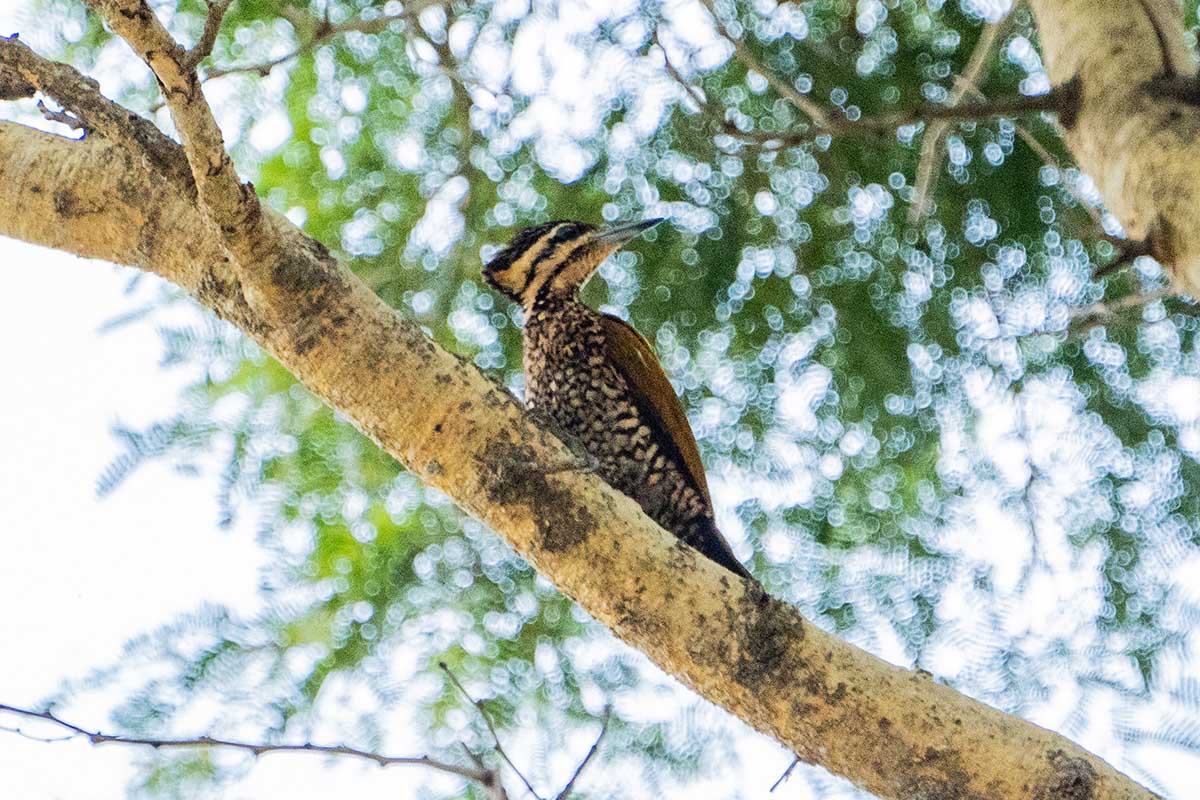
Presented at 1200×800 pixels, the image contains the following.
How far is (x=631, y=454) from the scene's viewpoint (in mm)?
3328

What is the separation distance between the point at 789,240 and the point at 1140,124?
139 cm

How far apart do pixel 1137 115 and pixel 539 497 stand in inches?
47.1

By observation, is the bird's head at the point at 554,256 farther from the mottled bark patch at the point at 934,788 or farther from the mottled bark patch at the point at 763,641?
the mottled bark patch at the point at 934,788

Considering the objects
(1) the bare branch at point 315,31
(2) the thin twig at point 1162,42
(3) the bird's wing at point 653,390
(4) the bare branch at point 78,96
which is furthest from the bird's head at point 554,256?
(4) the bare branch at point 78,96

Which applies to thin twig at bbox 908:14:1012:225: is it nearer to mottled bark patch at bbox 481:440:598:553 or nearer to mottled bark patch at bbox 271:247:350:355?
mottled bark patch at bbox 481:440:598:553

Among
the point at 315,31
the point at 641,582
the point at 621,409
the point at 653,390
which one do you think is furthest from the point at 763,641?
the point at 315,31

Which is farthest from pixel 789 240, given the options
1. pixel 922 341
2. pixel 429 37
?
pixel 429 37

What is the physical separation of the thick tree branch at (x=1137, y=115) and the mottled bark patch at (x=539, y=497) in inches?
40.3

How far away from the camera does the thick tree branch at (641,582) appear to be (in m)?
2.00

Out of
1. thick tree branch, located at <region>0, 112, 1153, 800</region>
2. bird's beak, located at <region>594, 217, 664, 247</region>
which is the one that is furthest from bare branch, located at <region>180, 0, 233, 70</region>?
bird's beak, located at <region>594, 217, 664, 247</region>

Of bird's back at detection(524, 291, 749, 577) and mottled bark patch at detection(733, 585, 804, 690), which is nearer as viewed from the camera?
mottled bark patch at detection(733, 585, 804, 690)

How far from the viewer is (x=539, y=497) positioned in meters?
2.12

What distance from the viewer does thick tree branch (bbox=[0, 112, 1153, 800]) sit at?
2000 millimetres

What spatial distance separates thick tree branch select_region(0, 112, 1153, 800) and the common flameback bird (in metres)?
1.02
